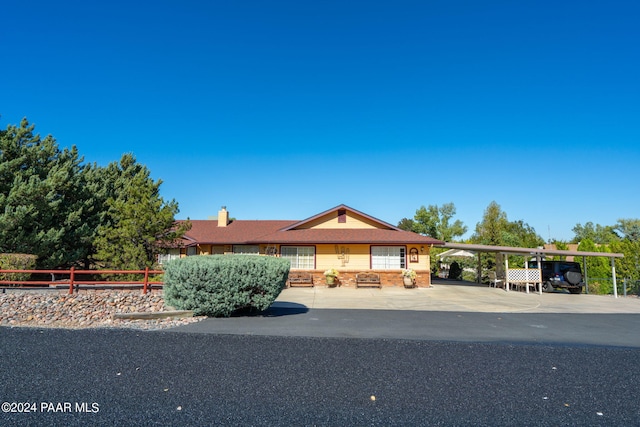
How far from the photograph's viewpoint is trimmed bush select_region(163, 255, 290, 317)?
10.6 meters

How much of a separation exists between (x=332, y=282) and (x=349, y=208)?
5478 millimetres

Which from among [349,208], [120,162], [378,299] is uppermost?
[120,162]

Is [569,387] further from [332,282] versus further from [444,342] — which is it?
[332,282]

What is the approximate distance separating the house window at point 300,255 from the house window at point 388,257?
151 inches

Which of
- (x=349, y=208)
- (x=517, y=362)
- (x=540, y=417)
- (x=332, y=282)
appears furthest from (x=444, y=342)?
(x=349, y=208)

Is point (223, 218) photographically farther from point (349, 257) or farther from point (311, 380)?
point (311, 380)

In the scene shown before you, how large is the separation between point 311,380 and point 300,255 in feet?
60.4

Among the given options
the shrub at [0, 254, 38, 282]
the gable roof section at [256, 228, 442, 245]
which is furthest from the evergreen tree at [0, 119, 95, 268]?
the gable roof section at [256, 228, 442, 245]

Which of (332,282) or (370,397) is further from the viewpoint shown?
(332,282)

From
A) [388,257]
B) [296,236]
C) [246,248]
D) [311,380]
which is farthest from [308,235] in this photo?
[311,380]

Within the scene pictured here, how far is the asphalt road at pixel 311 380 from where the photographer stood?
4086 mm

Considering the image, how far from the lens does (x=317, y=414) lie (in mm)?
4098

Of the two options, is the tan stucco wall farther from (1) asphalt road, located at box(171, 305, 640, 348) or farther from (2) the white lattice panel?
(1) asphalt road, located at box(171, 305, 640, 348)

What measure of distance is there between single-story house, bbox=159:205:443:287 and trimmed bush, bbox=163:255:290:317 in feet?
36.9
